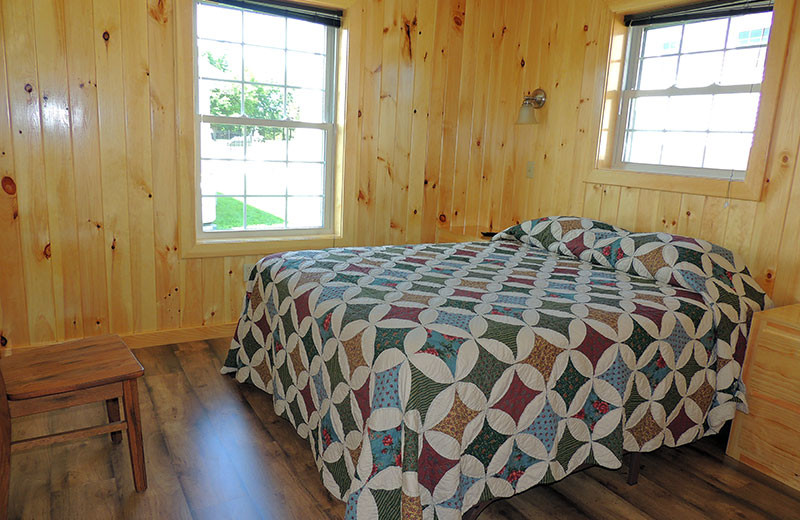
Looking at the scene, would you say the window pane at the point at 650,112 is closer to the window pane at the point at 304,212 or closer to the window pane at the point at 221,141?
the window pane at the point at 304,212

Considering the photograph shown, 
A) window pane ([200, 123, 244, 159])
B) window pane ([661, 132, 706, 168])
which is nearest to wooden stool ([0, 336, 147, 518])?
window pane ([200, 123, 244, 159])

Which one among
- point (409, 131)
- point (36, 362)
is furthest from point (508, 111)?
point (36, 362)

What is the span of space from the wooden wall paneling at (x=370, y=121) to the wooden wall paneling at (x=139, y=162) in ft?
4.26

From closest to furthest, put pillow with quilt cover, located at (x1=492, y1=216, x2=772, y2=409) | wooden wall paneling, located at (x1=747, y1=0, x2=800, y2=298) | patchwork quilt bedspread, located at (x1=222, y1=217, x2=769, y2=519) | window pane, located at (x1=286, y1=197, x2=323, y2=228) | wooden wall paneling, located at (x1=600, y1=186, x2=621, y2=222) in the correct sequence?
1. patchwork quilt bedspread, located at (x1=222, y1=217, x2=769, y2=519)
2. pillow with quilt cover, located at (x1=492, y1=216, x2=772, y2=409)
3. wooden wall paneling, located at (x1=747, y1=0, x2=800, y2=298)
4. wooden wall paneling, located at (x1=600, y1=186, x2=621, y2=222)
5. window pane, located at (x1=286, y1=197, x2=323, y2=228)

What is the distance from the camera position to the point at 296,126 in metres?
3.54

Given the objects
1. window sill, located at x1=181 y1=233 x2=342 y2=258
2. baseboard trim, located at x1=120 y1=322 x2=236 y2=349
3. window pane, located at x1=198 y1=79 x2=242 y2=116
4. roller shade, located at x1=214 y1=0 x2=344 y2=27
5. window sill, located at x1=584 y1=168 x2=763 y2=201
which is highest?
roller shade, located at x1=214 y1=0 x2=344 y2=27

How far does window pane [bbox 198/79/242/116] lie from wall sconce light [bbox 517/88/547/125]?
179cm

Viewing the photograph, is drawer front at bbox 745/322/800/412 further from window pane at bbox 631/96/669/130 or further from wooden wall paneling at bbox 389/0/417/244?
wooden wall paneling at bbox 389/0/417/244

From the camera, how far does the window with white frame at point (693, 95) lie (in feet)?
9.02

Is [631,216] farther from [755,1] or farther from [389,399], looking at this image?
[389,399]

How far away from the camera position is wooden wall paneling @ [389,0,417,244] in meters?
3.72

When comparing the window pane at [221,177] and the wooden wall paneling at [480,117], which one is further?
the wooden wall paneling at [480,117]

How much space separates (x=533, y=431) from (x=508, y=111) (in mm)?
2853

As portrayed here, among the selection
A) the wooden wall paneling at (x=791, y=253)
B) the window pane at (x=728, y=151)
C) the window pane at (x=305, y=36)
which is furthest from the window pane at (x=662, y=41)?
the window pane at (x=305, y=36)
